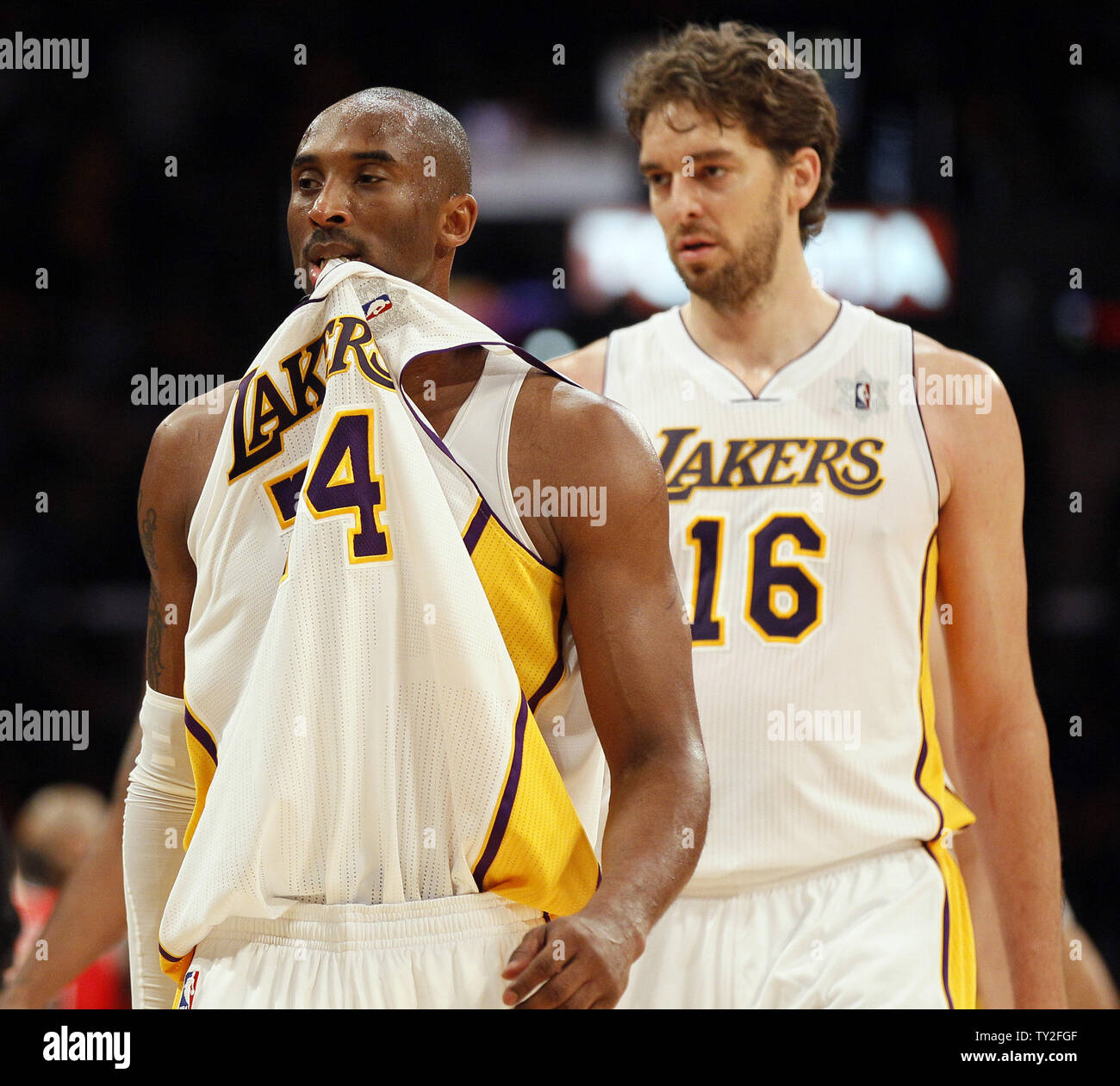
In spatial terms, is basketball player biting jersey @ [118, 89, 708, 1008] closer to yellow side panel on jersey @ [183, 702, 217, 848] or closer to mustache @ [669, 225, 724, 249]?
yellow side panel on jersey @ [183, 702, 217, 848]

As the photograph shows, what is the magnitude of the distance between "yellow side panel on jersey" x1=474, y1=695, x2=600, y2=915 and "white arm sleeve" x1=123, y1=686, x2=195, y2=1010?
54cm

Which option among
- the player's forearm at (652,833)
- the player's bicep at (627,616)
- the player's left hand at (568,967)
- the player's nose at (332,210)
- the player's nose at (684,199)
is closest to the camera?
the player's left hand at (568,967)

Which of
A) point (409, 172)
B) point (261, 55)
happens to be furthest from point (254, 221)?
point (409, 172)

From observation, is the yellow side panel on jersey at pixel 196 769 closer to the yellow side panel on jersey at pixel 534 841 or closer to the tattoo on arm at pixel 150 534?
the tattoo on arm at pixel 150 534

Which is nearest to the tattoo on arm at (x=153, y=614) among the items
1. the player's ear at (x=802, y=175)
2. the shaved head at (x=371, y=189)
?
the shaved head at (x=371, y=189)

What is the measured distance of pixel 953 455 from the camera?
3311 mm

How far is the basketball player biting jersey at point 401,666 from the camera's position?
187 cm

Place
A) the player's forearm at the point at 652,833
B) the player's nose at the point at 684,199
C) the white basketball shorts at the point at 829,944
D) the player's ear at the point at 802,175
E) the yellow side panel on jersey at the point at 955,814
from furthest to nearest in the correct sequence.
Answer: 1. the player's ear at the point at 802,175
2. the player's nose at the point at 684,199
3. the yellow side panel on jersey at the point at 955,814
4. the white basketball shorts at the point at 829,944
5. the player's forearm at the point at 652,833

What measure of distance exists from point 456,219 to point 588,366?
4.34ft

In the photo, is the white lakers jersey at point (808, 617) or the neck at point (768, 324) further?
the neck at point (768, 324)

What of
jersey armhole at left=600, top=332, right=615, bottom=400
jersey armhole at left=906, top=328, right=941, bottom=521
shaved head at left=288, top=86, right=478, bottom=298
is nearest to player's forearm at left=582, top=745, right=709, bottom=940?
shaved head at left=288, top=86, right=478, bottom=298

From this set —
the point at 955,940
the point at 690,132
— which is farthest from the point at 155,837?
the point at 690,132

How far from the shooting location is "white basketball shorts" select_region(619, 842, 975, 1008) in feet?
9.82
